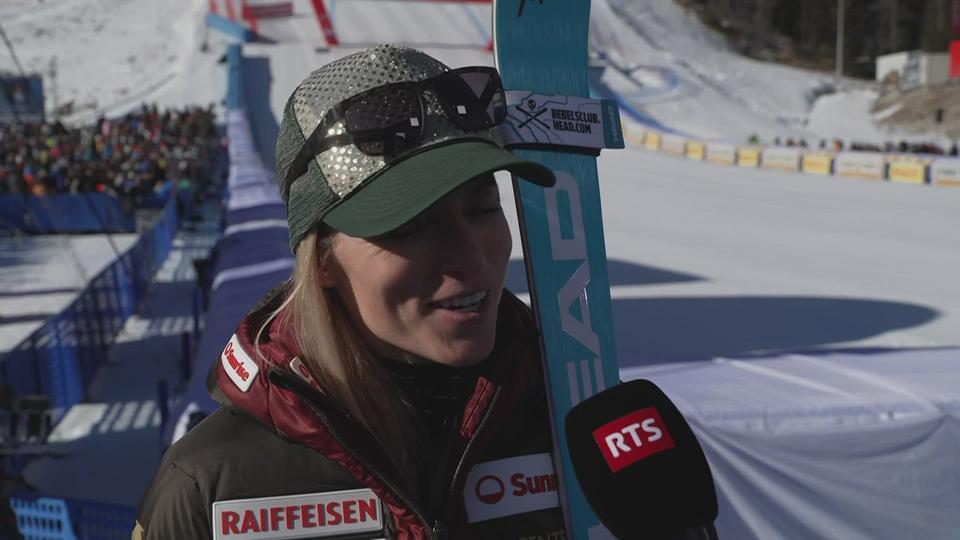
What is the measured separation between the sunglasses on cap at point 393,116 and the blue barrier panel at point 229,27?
3903 centimetres

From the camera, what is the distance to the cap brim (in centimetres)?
120

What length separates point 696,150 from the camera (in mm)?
23078

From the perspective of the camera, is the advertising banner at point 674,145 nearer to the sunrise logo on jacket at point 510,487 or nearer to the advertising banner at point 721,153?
the advertising banner at point 721,153

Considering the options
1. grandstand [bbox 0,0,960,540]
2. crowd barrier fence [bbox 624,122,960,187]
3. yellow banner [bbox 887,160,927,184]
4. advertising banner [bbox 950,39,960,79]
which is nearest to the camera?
grandstand [bbox 0,0,960,540]

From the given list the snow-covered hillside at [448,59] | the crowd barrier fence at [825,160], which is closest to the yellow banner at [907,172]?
the crowd barrier fence at [825,160]

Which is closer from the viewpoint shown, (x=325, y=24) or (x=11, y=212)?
(x=11, y=212)

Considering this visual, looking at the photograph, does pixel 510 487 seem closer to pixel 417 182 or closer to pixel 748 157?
pixel 417 182

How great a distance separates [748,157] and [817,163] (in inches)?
97.6

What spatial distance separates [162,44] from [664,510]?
48029mm

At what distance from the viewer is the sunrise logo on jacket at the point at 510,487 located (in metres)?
1.47

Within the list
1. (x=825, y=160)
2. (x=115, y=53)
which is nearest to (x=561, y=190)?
(x=825, y=160)

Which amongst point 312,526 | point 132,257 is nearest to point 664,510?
point 312,526

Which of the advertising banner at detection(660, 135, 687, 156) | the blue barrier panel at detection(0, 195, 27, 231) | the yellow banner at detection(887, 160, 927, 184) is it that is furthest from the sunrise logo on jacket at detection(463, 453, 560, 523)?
the advertising banner at detection(660, 135, 687, 156)

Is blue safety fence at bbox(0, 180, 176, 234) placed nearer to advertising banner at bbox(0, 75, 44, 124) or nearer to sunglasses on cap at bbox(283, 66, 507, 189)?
advertising banner at bbox(0, 75, 44, 124)
